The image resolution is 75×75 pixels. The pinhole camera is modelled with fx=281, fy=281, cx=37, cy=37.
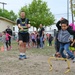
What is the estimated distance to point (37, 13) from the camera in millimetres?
56250

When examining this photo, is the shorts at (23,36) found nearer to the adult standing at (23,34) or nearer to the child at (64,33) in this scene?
the adult standing at (23,34)

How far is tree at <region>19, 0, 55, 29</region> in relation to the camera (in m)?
55.4

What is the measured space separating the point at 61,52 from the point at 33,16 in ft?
156

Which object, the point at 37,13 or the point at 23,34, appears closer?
the point at 23,34

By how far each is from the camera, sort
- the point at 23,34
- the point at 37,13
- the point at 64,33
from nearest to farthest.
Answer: the point at 64,33
the point at 23,34
the point at 37,13

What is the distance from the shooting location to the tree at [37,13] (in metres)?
55.4

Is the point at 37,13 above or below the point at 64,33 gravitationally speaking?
above

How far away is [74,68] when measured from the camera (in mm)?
8219

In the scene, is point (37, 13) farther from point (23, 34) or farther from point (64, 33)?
point (64, 33)

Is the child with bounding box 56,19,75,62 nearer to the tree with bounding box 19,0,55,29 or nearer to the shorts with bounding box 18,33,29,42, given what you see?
the shorts with bounding box 18,33,29,42

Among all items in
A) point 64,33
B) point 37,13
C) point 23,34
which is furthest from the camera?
point 37,13

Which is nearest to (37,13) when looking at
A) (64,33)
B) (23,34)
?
(23,34)

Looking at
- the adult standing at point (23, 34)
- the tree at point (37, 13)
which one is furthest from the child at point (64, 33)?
the tree at point (37, 13)

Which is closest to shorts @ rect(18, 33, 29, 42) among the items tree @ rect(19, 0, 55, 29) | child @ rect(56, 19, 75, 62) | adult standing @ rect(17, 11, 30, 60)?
adult standing @ rect(17, 11, 30, 60)
